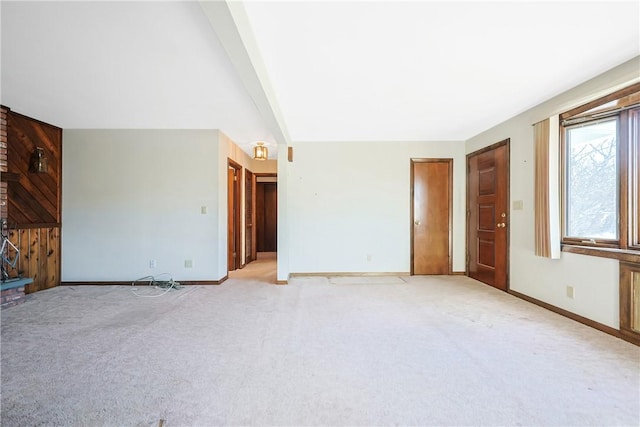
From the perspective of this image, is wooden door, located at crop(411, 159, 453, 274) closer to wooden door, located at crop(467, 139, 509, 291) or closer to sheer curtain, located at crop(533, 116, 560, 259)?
wooden door, located at crop(467, 139, 509, 291)

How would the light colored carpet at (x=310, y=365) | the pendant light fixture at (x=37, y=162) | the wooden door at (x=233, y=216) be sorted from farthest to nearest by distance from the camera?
1. the wooden door at (x=233, y=216)
2. the pendant light fixture at (x=37, y=162)
3. the light colored carpet at (x=310, y=365)

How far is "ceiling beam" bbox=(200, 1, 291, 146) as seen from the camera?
1562 mm

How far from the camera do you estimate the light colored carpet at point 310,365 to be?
61.0 inches

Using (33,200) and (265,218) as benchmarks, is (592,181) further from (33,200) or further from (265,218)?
(265,218)

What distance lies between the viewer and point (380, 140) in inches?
194

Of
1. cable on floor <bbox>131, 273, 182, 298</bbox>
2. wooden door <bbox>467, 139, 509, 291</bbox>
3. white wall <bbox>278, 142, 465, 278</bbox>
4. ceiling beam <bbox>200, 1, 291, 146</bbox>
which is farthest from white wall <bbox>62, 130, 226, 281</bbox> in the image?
wooden door <bbox>467, 139, 509, 291</bbox>

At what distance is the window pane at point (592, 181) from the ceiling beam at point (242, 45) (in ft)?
10.5

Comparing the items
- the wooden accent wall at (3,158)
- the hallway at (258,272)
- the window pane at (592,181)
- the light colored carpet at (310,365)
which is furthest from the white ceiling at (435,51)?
the wooden accent wall at (3,158)

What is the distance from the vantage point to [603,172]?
277 centimetres

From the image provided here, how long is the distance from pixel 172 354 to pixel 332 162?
365 cm

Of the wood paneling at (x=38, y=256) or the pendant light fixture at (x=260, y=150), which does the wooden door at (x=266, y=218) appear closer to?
the pendant light fixture at (x=260, y=150)

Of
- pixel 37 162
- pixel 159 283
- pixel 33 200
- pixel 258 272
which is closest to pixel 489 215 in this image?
pixel 258 272

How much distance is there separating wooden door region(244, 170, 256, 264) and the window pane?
17.5 feet

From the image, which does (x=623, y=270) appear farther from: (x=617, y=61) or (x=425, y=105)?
(x=425, y=105)
